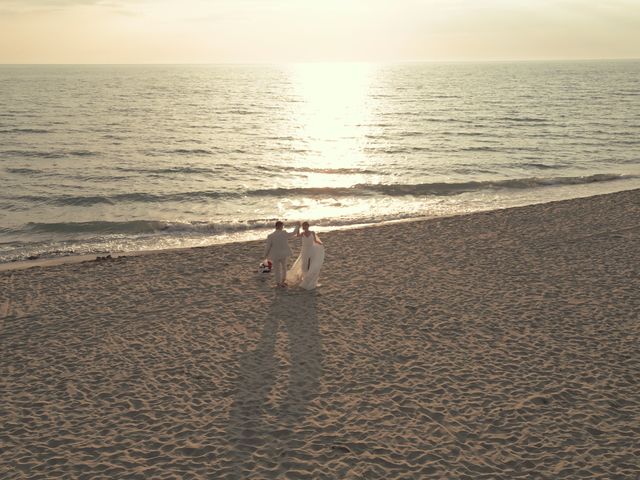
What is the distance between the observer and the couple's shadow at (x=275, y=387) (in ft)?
29.3

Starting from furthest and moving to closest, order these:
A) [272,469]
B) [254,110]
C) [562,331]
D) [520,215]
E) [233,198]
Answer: [254,110]
[233,198]
[520,215]
[562,331]
[272,469]

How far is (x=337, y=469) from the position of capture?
8.35m

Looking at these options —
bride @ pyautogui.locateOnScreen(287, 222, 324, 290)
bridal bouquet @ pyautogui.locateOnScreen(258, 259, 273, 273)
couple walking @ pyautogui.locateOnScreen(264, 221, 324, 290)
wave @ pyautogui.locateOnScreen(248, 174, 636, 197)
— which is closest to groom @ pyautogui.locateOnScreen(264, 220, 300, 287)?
couple walking @ pyautogui.locateOnScreen(264, 221, 324, 290)

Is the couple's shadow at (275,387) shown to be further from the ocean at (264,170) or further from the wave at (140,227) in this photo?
the wave at (140,227)

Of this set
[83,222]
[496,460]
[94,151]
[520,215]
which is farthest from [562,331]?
[94,151]

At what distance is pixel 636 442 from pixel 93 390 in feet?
28.8

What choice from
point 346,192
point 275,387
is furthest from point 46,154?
point 275,387

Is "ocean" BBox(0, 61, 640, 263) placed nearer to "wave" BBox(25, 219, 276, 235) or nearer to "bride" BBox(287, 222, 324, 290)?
"wave" BBox(25, 219, 276, 235)

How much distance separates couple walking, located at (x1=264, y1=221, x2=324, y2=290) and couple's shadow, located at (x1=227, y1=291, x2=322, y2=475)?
1339 millimetres

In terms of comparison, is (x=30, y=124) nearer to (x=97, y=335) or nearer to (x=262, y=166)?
(x=262, y=166)

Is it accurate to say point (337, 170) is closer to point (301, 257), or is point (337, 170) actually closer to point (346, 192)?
point (346, 192)

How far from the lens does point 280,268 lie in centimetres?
1578

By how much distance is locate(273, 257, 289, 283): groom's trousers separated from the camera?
15758mm

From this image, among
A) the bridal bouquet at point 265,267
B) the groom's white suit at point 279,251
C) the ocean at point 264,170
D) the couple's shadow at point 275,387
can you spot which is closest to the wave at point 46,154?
the ocean at point 264,170
